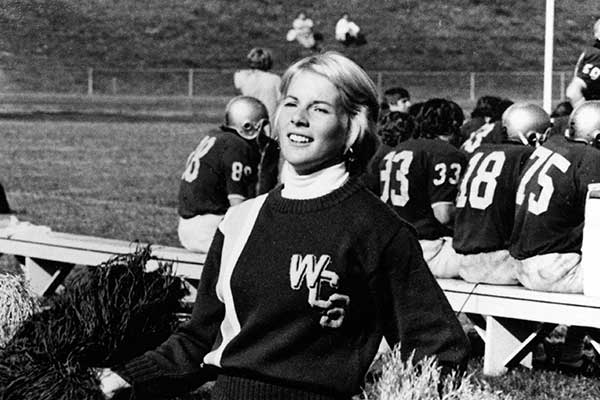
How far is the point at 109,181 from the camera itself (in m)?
20.0

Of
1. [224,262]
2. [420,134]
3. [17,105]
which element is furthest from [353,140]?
[17,105]

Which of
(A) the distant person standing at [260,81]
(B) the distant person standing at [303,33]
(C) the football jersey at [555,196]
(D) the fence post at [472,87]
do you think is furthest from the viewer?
(B) the distant person standing at [303,33]

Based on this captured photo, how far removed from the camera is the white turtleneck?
115 inches

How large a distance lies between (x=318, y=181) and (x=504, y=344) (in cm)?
447

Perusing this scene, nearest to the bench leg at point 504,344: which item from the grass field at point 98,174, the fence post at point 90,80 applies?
the grass field at point 98,174

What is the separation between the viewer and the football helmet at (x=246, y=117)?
920 centimetres

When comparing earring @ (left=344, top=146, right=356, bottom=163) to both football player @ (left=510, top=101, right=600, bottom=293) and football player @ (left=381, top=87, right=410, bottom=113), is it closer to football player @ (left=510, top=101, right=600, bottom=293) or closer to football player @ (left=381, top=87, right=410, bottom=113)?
football player @ (left=510, top=101, right=600, bottom=293)

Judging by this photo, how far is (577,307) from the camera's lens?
6770 mm

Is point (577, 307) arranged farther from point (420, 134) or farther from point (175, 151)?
point (175, 151)

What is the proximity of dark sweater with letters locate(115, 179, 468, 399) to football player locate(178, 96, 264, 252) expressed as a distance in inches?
231

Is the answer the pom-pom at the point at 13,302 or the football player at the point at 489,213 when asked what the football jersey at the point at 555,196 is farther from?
the pom-pom at the point at 13,302

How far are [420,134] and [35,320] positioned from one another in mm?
5348

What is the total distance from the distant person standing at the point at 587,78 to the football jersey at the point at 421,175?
86.6 inches

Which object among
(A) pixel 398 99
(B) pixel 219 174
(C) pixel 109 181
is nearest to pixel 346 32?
(C) pixel 109 181
